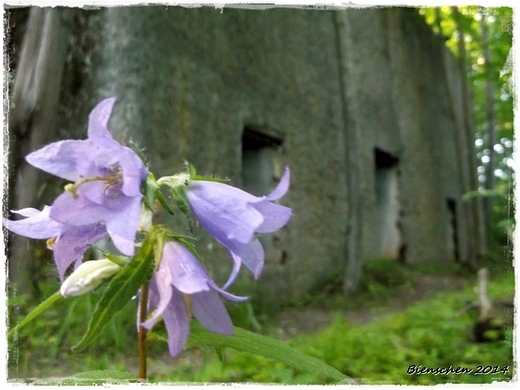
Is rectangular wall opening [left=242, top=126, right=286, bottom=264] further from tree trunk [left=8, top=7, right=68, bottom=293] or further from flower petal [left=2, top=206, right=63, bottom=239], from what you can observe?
flower petal [left=2, top=206, right=63, bottom=239]

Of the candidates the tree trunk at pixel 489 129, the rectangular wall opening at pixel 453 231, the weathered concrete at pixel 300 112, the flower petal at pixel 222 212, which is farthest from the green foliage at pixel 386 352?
the rectangular wall opening at pixel 453 231

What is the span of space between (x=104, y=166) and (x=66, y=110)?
2445 millimetres

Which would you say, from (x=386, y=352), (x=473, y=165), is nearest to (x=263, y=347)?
(x=386, y=352)

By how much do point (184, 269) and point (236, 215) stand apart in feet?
0.28

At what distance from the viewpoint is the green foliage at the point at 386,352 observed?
2.28 m

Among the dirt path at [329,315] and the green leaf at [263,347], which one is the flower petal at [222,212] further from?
the dirt path at [329,315]

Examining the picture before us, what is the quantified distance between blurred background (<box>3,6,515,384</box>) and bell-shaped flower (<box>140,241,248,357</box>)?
0.15 metres

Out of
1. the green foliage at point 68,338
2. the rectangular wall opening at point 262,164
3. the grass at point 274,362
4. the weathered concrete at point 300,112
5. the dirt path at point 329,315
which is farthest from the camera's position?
the rectangular wall opening at point 262,164

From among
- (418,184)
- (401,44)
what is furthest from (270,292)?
(401,44)

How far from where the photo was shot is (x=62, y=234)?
0.55 m

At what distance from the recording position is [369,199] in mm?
6660

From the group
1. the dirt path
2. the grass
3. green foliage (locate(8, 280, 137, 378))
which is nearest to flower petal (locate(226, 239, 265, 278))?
the grass

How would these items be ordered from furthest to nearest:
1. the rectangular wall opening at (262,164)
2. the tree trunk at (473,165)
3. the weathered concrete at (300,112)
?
the tree trunk at (473,165) → the rectangular wall opening at (262,164) → the weathered concrete at (300,112)

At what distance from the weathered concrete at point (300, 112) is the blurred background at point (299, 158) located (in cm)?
2
